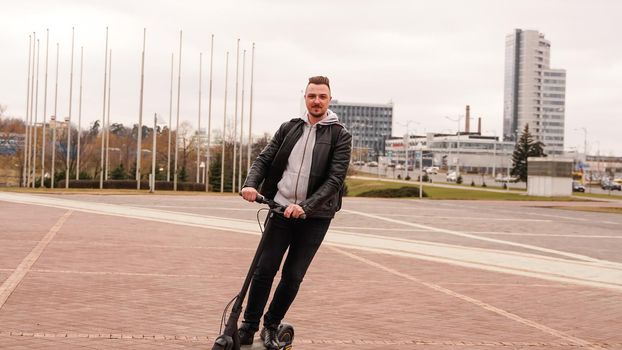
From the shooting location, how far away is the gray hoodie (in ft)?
18.3

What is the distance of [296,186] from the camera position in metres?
5.57

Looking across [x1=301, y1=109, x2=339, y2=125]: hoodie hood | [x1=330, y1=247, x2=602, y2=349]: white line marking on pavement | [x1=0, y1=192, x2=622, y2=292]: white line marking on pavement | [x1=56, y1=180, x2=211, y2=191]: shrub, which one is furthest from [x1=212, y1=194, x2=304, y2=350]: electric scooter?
[x1=56, y1=180, x2=211, y2=191]: shrub

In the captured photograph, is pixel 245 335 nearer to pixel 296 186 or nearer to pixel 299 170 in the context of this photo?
pixel 296 186

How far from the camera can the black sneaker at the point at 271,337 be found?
560 centimetres

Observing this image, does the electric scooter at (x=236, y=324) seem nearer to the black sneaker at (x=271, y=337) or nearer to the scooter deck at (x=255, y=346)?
the black sneaker at (x=271, y=337)

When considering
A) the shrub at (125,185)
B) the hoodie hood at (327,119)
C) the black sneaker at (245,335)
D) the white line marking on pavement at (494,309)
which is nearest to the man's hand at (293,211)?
the hoodie hood at (327,119)

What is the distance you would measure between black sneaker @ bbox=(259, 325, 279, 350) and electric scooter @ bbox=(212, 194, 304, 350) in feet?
0.11

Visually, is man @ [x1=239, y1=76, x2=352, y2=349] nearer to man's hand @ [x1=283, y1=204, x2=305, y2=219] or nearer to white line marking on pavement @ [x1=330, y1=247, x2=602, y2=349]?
man's hand @ [x1=283, y1=204, x2=305, y2=219]

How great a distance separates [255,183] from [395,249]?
9.99 metres

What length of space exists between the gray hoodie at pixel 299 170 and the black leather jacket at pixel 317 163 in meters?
0.03

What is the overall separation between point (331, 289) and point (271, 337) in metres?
3.92

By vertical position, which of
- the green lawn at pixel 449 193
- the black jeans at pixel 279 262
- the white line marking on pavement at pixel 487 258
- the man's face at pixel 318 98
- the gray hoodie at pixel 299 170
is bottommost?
the white line marking on pavement at pixel 487 258

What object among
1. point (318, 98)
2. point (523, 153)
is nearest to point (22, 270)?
point (318, 98)

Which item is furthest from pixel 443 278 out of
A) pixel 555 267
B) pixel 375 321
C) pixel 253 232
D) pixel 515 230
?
pixel 515 230
